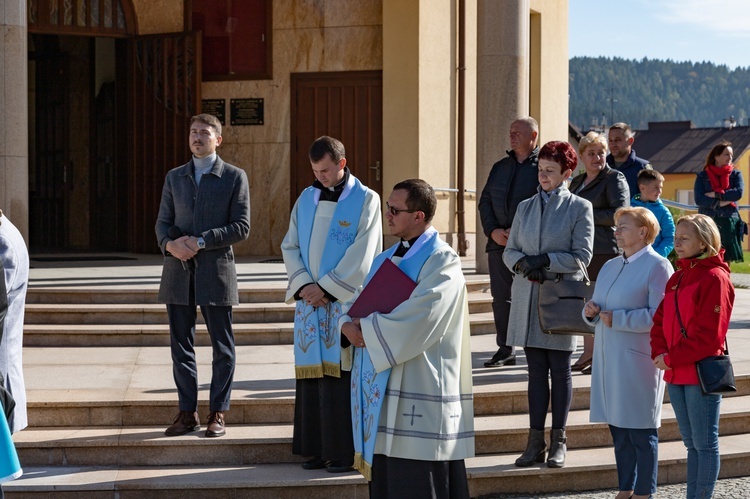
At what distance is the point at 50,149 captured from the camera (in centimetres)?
1798

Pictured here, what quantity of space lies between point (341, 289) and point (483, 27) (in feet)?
22.4

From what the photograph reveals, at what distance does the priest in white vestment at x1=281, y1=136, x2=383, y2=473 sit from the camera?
255 inches

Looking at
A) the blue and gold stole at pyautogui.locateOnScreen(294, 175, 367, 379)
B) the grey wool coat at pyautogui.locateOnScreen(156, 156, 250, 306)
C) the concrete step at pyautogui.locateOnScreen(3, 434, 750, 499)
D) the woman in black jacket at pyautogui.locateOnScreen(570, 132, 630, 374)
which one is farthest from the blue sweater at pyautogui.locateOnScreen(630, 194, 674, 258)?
the grey wool coat at pyautogui.locateOnScreen(156, 156, 250, 306)

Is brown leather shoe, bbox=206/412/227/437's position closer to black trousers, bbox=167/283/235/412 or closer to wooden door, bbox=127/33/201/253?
black trousers, bbox=167/283/235/412

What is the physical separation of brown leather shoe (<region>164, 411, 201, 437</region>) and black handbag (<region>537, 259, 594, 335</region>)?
219 cm

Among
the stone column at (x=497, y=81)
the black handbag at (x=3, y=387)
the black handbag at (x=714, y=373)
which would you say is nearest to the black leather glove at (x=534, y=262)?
the black handbag at (x=714, y=373)

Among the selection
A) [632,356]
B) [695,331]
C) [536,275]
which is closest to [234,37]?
[536,275]

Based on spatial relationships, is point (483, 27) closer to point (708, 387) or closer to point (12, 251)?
point (708, 387)

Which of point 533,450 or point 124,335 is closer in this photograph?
point 533,450

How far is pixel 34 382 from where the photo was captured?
7770mm

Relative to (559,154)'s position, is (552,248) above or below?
below

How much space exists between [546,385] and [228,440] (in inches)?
75.8

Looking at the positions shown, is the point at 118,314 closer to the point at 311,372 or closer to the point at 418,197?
the point at 311,372

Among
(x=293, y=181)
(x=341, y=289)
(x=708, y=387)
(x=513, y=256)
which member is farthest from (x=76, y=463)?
(x=293, y=181)
